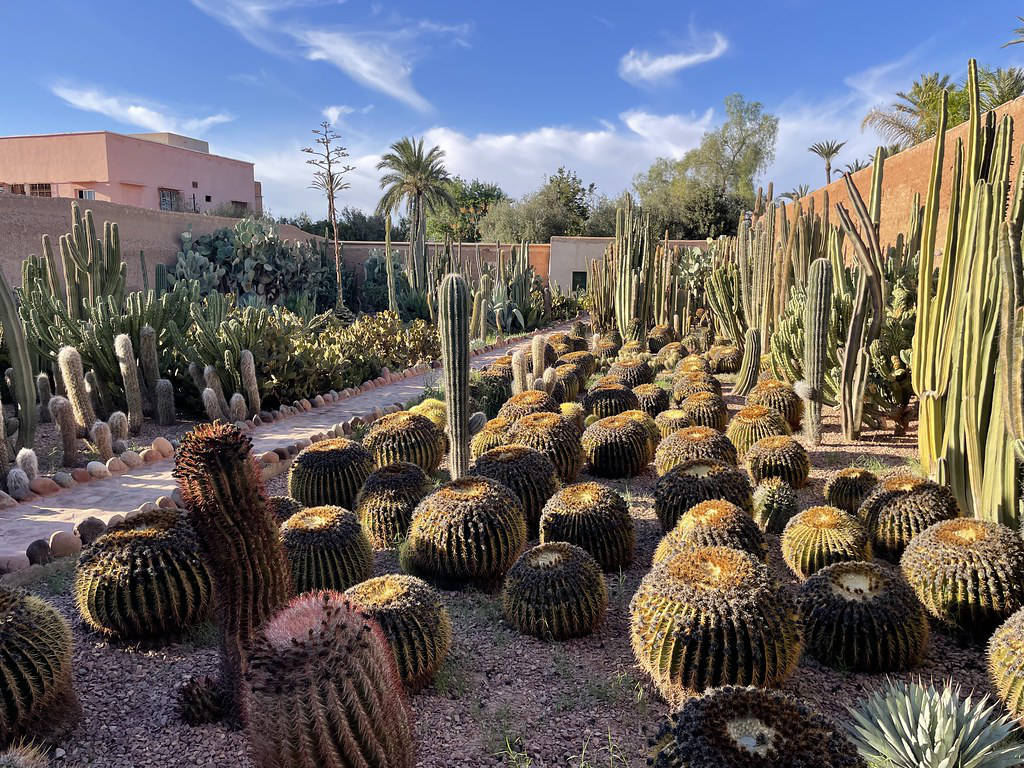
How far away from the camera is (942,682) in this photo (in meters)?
3.26

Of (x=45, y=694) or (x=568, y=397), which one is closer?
(x=45, y=694)

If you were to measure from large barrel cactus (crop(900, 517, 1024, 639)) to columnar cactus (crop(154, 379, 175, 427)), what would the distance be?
7746 millimetres

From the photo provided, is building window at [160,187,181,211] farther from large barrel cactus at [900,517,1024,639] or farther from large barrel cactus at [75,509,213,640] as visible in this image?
large barrel cactus at [900,517,1024,639]

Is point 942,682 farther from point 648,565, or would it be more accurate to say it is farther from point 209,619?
point 209,619

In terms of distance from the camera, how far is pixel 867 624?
3.35m

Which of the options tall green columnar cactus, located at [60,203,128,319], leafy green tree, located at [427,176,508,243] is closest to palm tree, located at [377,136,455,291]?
leafy green tree, located at [427,176,508,243]

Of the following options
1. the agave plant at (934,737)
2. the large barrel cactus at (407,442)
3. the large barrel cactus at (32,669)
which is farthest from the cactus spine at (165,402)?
the agave plant at (934,737)

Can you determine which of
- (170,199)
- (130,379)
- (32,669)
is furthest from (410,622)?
(170,199)

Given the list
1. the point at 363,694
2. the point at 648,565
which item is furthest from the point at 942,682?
the point at 363,694

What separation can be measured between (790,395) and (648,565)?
361cm

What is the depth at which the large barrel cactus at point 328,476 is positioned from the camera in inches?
220

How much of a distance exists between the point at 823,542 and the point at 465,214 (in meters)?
46.1

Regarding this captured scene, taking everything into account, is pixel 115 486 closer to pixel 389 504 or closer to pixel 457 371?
pixel 389 504

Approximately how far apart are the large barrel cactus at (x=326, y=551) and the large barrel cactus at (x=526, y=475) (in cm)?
124
